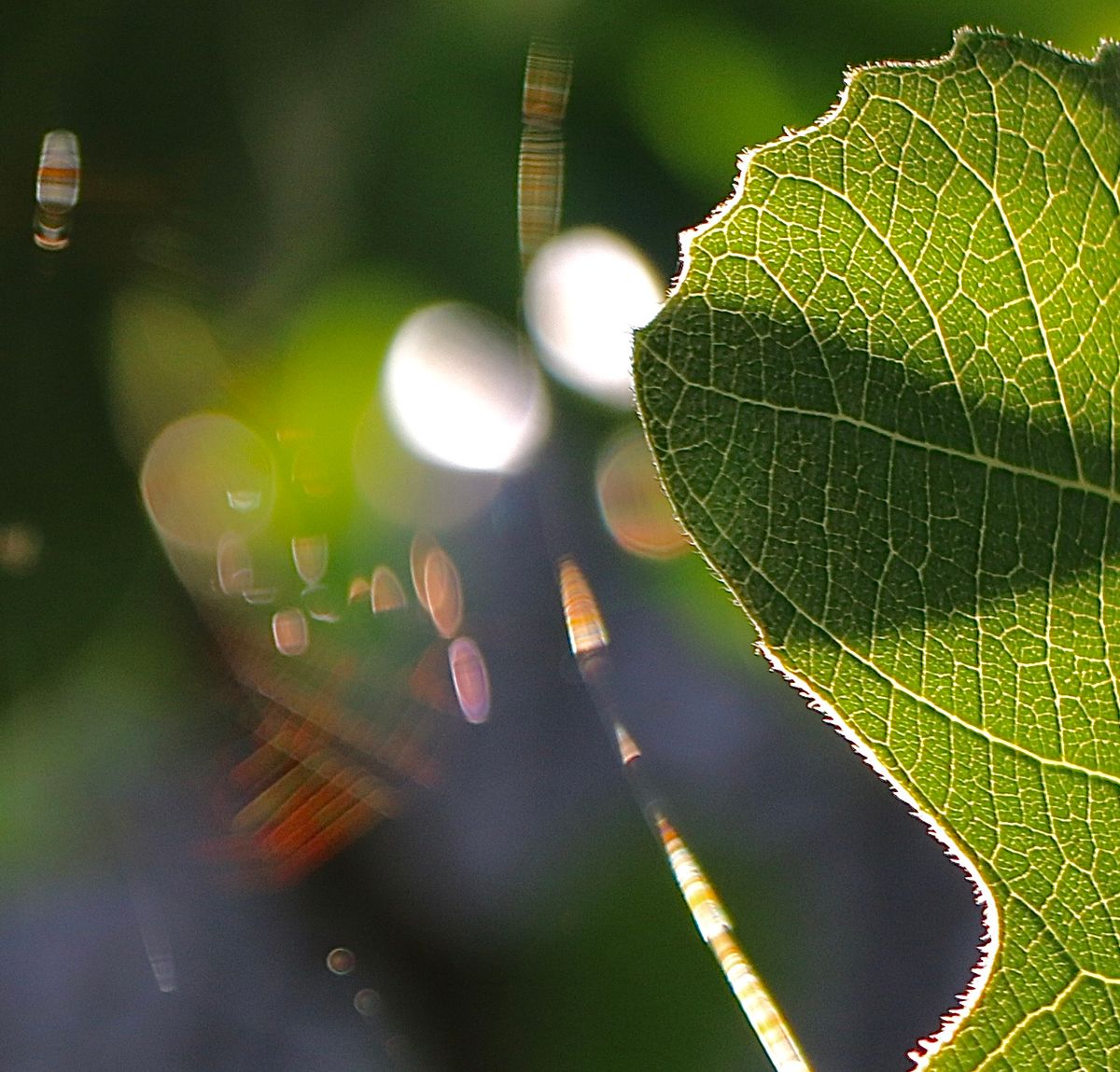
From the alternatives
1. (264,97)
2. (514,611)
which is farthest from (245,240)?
(514,611)

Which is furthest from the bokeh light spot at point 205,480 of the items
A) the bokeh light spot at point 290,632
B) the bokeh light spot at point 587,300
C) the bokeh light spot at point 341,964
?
the bokeh light spot at point 341,964

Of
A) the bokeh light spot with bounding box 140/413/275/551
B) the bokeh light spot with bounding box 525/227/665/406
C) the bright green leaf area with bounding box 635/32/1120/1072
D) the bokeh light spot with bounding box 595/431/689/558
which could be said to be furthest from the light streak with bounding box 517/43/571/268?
the bright green leaf area with bounding box 635/32/1120/1072

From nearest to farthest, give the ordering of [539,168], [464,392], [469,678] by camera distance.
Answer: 1. [539,168]
2. [464,392]
3. [469,678]

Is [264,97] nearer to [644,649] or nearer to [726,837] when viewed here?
[644,649]

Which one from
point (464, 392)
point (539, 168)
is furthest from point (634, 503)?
point (539, 168)

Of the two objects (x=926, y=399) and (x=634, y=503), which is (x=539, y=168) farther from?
(x=926, y=399)

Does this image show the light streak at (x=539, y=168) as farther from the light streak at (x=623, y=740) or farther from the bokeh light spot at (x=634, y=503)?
the light streak at (x=623, y=740)
